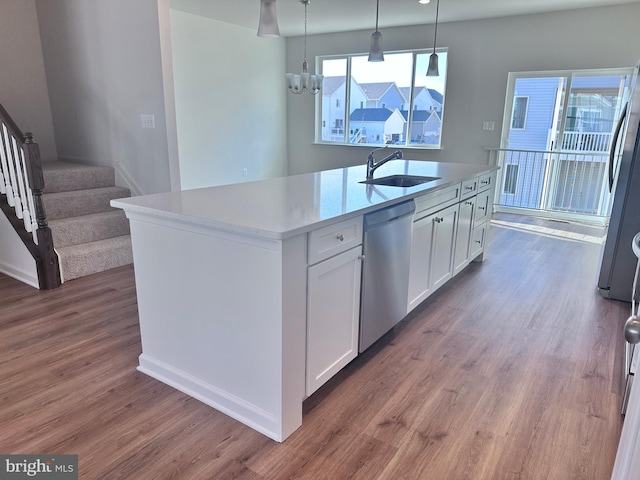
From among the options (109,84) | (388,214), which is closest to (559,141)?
(388,214)

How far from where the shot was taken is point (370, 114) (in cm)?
705

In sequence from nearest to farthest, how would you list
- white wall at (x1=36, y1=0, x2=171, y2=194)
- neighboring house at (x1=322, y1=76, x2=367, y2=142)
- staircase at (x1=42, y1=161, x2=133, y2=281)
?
Result: staircase at (x1=42, y1=161, x2=133, y2=281) < white wall at (x1=36, y1=0, x2=171, y2=194) < neighboring house at (x1=322, y1=76, x2=367, y2=142)

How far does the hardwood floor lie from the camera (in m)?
1.62

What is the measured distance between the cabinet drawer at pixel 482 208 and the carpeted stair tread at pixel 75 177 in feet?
12.0

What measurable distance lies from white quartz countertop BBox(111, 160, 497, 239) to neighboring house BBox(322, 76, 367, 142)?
15.3 ft

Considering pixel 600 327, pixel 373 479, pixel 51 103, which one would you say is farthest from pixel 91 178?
pixel 600 327

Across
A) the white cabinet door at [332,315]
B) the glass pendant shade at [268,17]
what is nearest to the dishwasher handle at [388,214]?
the white cabinet door at [332,315]

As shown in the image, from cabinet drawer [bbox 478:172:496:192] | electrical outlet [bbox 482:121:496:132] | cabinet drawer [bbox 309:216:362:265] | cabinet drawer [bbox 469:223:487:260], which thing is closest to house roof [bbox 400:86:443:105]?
electrical outlet [bbox 482:121:496:132]

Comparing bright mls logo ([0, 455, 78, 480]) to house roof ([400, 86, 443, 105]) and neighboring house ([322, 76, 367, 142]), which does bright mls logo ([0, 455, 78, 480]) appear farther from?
neighboring house ([322, 76, 367, 142])

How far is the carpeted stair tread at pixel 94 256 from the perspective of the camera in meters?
3.49

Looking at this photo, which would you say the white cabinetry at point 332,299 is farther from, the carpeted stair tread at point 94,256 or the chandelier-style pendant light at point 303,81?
the chandelier-style pendant light at point 303,81

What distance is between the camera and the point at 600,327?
276 centimetres

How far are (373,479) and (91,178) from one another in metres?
4.09

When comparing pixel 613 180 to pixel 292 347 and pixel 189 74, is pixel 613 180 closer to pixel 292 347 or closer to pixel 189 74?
pixel 292 347
